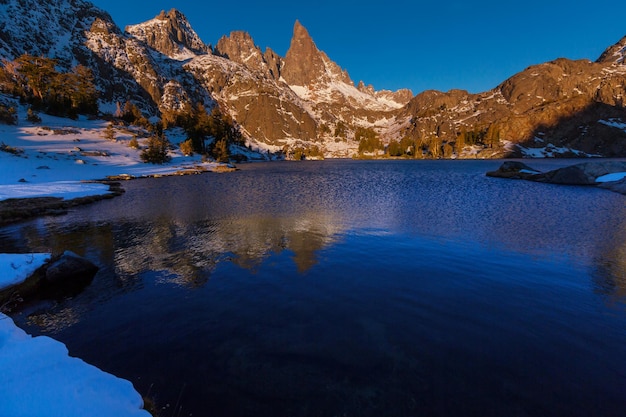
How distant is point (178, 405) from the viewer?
6922 millimetres

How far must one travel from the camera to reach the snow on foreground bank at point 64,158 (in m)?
44.4

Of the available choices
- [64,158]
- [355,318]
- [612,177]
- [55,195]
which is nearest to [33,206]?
[55,195]

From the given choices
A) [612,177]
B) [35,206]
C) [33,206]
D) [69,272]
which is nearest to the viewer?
[69,272]

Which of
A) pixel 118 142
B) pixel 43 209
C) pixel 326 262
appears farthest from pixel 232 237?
pixel 118 142

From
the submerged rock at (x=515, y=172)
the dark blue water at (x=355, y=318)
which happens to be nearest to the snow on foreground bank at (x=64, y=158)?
the dark blue water at (x=355, y=318)

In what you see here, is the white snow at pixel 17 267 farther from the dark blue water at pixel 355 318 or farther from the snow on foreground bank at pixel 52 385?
the snow on foreground bank at pixel 52 385

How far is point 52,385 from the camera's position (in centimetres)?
594

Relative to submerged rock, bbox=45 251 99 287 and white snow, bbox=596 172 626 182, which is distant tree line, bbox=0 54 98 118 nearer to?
submerged rock, bbox=45 251 99 287

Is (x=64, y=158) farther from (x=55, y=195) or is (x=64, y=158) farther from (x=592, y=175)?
(x=592, y=175)

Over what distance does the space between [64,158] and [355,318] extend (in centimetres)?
Answer: 8343

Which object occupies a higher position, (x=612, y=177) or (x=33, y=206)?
(x=612, y=177)

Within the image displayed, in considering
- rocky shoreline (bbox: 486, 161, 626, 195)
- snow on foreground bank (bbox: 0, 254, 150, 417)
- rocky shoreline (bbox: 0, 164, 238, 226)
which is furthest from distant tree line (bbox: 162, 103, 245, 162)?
snow on foreground bank (bbox: 0, 254, 150, 417)

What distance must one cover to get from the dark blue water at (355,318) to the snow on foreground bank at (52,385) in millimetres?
1249

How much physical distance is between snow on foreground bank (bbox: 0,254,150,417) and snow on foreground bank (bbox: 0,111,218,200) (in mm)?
39492
